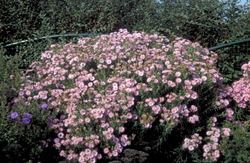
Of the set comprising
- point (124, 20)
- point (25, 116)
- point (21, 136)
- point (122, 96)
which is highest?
point (124, 20)

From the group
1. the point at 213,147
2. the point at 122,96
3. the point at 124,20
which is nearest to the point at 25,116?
the point at 122,96

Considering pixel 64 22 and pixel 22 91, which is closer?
pixel 22 91

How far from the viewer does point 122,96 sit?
3.40 m

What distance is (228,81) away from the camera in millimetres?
5750

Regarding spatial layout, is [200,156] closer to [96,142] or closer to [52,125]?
[96,142]

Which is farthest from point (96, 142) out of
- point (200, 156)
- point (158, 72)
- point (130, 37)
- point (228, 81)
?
point (228, 81)

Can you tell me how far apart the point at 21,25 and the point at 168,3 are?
328 centimetres

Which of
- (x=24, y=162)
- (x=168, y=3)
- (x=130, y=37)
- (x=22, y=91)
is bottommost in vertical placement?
(x=24, y=162)

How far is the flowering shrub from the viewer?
3162 millimetres

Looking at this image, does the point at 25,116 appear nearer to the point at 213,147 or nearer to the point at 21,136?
the point at 21,136

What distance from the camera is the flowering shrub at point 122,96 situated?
316 centimetres

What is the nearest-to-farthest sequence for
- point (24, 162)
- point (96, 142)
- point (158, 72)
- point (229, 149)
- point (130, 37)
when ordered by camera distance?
point (96, 142) → point (24, 162) → point (229, 149) → point (158, 72) → point (130, 37)

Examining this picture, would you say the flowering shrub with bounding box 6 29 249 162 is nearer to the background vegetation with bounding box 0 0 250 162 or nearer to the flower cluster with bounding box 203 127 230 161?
the flower cluster with bounding box 203 127 230 161

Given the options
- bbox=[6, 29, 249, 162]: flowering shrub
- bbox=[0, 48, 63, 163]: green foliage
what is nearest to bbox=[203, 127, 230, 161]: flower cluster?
bbox=[6, 29, 249, 162]: flowering shrub
